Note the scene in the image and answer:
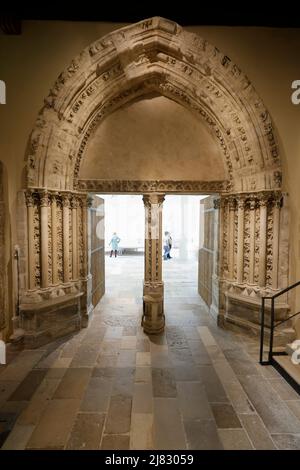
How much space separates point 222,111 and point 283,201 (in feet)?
5.98

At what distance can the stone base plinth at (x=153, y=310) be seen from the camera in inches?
175

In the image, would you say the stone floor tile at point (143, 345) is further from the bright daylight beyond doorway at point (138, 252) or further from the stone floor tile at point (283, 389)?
the bright daylight beyond doorway at point (138, 252)

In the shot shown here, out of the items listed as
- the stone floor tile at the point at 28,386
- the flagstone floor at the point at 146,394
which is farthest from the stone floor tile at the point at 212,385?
the stone floor tile at the point at 28,386

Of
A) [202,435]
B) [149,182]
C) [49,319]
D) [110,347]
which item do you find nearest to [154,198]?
[149,182]

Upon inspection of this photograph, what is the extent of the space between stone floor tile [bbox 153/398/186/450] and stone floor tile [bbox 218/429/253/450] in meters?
0.35

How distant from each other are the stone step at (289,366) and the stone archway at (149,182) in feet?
2.53

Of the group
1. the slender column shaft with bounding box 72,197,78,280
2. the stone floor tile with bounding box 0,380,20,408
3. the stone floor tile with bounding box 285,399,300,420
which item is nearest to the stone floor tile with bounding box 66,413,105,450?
the stone floor tile with bounding box 0,380,20,408

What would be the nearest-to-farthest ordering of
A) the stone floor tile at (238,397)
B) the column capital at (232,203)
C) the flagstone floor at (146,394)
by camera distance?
the flagstone floor at (146,394), the stone floor tile at (238,397), the column capital at (232,203)

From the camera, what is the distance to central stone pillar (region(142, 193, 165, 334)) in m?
4.47

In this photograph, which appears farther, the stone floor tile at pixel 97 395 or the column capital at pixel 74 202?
the column capital at pixel 74 202

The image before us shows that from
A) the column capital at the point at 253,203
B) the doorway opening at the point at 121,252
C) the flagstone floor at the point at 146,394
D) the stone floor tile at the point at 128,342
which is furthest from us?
the doorway opening at the point at 121,252
